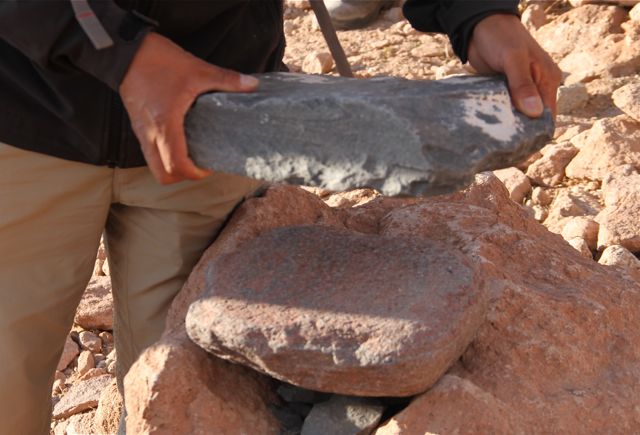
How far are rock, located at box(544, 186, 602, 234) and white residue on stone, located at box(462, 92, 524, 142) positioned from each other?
1.75 m

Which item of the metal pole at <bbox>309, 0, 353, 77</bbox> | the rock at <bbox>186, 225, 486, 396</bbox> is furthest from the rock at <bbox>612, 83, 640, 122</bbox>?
the rock at <bbox>186, 225, 486, 396</bbox>

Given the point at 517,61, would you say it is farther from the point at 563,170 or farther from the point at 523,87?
the point at 563,170

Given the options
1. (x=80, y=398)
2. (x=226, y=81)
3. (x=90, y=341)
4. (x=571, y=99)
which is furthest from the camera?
(x=571, y=99)

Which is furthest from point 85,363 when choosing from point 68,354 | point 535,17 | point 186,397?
point 535,17

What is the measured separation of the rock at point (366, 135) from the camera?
1.66m

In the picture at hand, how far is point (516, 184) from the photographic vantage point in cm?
379

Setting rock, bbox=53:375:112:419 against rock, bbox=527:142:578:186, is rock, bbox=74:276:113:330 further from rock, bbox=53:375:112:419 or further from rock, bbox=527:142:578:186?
rock, bbox=527:142:578:186

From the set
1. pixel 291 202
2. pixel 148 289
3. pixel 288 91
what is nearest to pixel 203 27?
pixel 288 91

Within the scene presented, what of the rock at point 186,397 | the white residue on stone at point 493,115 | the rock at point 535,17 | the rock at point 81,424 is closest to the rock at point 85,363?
the rock at point 81,424

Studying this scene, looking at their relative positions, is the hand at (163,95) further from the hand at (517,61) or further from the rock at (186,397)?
the hand at (517,61)

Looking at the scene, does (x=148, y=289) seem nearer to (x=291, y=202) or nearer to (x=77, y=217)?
(x=77, y=217)

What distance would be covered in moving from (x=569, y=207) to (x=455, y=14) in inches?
66.8

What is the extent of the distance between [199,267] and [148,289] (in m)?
0.24

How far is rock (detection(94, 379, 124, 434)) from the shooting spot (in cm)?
275
